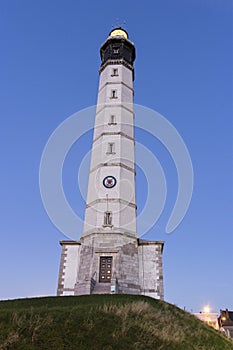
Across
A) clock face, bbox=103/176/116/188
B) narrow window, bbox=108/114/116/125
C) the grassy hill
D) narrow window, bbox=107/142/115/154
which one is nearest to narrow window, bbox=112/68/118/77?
narrow window, bbox=108/114/116/125

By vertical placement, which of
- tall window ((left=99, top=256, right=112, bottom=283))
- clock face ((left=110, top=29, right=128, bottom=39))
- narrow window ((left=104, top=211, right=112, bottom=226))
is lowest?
tall window ((left=99, top=256, right=112, bottom=283))

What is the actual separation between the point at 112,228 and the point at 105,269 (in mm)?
3125

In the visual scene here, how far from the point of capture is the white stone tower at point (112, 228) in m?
24.4

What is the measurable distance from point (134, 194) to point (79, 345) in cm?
1967

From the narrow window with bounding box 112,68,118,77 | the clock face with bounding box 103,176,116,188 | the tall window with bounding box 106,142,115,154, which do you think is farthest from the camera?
the narrow window with bounding box 112,68,118,77

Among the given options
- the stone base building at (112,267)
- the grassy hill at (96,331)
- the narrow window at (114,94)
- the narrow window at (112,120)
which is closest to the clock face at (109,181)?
the stone base building at (112,267)

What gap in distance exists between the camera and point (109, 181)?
1109 inches

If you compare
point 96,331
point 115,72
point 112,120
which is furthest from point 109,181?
point 96,331

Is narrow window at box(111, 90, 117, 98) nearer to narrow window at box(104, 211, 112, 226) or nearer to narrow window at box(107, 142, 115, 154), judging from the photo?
narrow window at box(107, 142, 115, 154)

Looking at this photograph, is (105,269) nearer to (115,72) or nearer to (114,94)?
(114,94)

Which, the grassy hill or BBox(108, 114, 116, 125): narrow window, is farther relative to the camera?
BBox(108, 114, 116, 125): narrow window

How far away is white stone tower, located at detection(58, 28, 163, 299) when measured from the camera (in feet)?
80.2

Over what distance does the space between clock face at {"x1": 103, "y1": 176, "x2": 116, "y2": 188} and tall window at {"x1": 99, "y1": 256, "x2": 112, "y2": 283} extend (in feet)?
19.6

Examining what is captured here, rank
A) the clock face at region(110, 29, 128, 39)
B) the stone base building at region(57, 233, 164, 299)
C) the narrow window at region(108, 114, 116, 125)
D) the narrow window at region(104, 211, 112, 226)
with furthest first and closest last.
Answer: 1. the clock face at region(110, 29, 128, 39)
2. the narrow window at region(108, 114, 116, 125)
3. the narrow window at region(104, 211, 112, 226)
4. the stone base building at region(57, 233, 164, 299)
